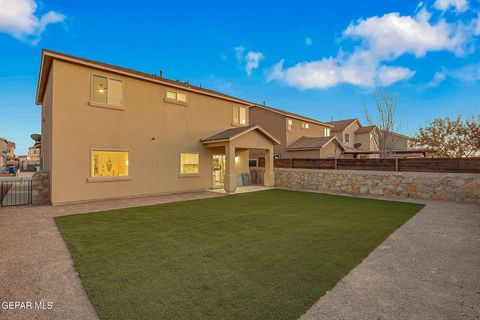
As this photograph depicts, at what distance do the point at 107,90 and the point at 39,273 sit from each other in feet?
33.1

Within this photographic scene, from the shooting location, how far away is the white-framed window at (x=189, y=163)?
573 inches

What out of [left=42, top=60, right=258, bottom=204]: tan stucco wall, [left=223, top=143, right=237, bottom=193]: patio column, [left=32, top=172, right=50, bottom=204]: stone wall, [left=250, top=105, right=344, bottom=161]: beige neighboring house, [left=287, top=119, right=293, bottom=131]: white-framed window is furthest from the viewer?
[left=287, top=119, right=293, bottom=131]: white-framed window

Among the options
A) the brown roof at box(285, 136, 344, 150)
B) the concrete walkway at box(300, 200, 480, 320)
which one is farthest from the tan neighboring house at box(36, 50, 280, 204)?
the concrete walkway at box(300, 200, 480, 320)

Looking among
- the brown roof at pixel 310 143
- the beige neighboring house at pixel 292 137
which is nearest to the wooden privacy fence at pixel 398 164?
the brown roof at pixel 310 143

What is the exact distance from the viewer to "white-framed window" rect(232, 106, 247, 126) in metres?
17.9

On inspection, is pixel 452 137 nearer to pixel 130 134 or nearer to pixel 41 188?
pixel 130 134

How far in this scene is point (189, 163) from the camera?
14953 millimetres

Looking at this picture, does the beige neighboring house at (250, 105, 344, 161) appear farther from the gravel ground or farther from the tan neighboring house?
the gravel ground

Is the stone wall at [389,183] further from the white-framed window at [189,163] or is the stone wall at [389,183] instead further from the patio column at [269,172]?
the white-framed window at [189,163]

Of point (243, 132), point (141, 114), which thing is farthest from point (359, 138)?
point (141, 114)

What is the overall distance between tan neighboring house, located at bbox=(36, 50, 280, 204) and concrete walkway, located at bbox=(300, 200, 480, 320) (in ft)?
33.3

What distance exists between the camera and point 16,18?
1608 cm

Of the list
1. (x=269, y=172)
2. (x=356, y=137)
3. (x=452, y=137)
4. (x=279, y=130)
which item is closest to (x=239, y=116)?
(x=269, y=172)

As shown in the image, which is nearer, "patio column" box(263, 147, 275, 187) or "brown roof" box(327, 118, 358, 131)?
"patio column" box(263, 147, 275, 187)
